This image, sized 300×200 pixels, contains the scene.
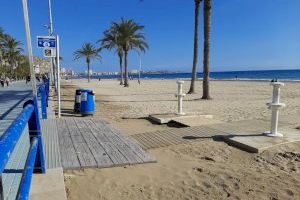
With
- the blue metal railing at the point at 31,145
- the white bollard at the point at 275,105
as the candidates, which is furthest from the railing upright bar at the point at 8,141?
the white bollard at the point at 275,105

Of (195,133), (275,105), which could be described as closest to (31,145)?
(195,133)

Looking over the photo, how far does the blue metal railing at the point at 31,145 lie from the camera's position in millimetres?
1956

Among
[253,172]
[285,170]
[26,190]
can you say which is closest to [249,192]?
[253,172]

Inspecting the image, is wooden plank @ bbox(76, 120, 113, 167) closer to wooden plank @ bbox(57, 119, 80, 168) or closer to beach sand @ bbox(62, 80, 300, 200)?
beach sand @ bbox(62, 80, 300, 200)

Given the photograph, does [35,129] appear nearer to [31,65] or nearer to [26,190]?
[31,65]

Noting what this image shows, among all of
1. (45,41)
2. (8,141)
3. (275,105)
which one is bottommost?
(275,105)

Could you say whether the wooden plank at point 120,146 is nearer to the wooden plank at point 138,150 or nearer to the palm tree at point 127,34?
the wooden plank at point 138,150

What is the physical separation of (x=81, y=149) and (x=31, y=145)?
8.13 feet

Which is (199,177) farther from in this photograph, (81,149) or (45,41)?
(45,41)

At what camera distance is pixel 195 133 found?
294 inches

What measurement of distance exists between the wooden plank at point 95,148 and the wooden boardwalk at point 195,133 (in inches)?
38.5

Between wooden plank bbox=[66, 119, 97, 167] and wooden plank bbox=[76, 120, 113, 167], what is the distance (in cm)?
8

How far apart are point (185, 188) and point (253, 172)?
1.28 metres

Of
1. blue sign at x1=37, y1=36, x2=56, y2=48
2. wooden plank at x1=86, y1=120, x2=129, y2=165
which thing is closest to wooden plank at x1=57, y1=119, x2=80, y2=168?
wooden plank at x1=86, y1=120, x2=129, y2=165
